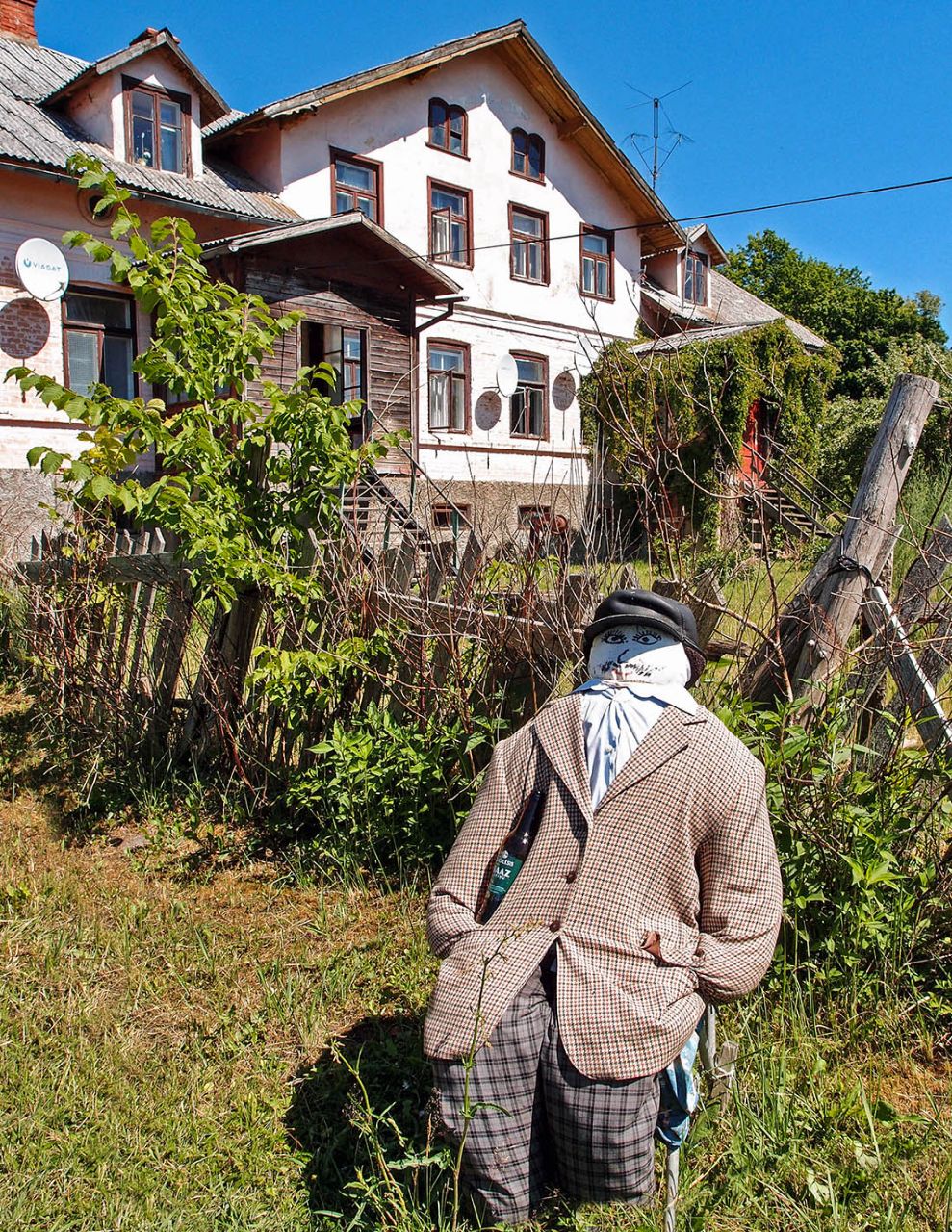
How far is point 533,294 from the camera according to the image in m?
20.9

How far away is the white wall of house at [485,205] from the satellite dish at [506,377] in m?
0.81

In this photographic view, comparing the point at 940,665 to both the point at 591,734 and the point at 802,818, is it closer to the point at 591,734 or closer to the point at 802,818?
the point at 802,818

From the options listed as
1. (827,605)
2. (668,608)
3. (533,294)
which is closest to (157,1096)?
(668,608)

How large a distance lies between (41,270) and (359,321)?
5297 millimetres

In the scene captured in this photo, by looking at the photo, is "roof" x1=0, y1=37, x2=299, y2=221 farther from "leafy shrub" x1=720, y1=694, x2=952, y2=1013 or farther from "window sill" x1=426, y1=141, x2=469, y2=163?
"leafy shrub" x1=720, y1=694, x2=952, y2=1013

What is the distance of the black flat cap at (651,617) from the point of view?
2.40 metres

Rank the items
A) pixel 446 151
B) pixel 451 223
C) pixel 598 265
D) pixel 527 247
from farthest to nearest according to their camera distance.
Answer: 1. pixel 598 265
2. pixel 527 247
3. pixel 451 223
4. pixel 446 151

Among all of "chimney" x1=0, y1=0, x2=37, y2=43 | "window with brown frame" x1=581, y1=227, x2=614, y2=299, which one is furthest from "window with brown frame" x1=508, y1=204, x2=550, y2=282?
"chimney" x1=0, y1=0, x2=37, y2=43

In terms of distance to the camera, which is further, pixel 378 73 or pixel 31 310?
pixel 378 73

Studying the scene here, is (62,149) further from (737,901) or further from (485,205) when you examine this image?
(737,901)

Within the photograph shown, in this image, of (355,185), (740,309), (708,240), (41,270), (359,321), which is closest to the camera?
(41,270)

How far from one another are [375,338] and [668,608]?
15.5m

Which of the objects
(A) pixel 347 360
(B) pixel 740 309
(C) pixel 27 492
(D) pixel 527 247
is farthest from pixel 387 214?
(B) pixel 740 309

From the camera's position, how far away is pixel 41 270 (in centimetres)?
1289
